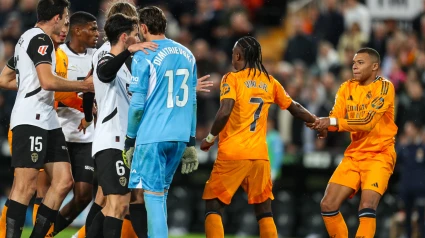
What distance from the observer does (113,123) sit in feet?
31.4

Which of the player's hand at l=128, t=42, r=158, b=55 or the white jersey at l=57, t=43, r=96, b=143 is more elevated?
the player's hand at l=128, t=42, r=158, b=55

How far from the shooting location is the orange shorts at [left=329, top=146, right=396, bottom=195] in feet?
34.6

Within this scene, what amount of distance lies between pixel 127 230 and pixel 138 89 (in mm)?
2083

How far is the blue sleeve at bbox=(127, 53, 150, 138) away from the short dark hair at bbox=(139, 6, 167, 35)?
39 cm

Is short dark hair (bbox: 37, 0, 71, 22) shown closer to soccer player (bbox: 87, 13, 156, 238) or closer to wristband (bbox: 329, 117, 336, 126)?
soccer player (bbox: 87, 13, 156, 238)

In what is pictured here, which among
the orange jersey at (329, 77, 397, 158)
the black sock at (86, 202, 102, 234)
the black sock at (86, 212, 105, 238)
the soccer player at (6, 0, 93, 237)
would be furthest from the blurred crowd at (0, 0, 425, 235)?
the black sock at (86, 212, 105, 238)

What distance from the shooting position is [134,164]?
30.4ft

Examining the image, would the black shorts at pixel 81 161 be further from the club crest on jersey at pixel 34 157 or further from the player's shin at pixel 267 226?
the player's shin at pixel 267 226

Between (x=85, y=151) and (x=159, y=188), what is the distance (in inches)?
85.1

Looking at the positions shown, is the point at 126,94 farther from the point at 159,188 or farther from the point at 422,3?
the point at 422,3

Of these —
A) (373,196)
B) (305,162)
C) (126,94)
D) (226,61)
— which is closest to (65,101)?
(126,94)

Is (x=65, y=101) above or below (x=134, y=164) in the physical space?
above

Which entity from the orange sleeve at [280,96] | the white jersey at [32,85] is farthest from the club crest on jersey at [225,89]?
the white jersey at [32,85]

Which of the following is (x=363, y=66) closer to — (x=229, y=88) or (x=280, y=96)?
(x=280, y=96)
